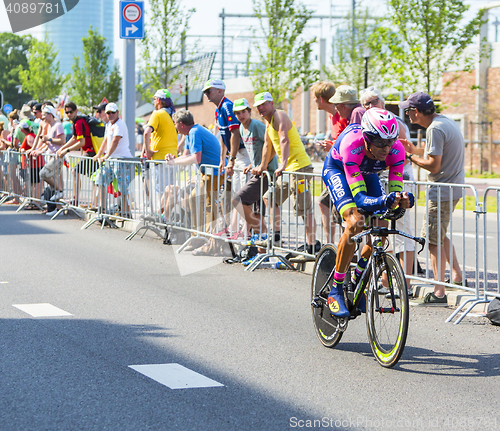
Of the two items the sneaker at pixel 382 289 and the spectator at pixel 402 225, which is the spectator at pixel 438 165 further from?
the sneaker at pixel 382 289

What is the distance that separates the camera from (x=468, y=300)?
6.98 metres

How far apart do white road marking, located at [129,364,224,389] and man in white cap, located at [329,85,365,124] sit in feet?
13.7

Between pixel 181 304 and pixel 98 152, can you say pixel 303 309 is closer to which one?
pixel 181 304

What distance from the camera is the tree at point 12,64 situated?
110 meters

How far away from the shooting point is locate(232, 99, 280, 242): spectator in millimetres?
9922

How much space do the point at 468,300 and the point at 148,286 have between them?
3347 mm

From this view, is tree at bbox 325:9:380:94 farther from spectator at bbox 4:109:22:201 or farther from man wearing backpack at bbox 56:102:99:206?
man wearing backpack at bbox 56:102:99:206

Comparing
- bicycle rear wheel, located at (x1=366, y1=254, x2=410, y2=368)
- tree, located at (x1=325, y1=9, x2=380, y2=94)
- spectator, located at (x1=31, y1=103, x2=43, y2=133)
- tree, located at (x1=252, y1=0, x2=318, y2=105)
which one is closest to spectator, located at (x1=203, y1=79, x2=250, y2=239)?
bicycle rear wheel, located at (x1=366, y1=254, x2=410, y2=368)

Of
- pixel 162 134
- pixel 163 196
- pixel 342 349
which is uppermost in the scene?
pixel 162 134

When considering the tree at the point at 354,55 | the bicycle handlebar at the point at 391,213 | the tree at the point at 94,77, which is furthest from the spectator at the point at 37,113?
the tree at the point at 94,77

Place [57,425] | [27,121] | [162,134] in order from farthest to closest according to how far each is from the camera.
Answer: [27,121] < [162,134] < [57,425]

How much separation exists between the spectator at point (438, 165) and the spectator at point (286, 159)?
1.88 m

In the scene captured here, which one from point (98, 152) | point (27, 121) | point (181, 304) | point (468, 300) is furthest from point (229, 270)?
point (27, 121)

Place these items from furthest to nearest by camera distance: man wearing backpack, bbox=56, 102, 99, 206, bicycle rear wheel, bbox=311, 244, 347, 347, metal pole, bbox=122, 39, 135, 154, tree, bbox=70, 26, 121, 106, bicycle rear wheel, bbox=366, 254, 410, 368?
tree, bbox=70, 26, 121, 106 → metal pole, bbox=122, 39, 135, 154 → man wearing backpack, bbox=56, 102, 99, 206 → bicycle rear wheel, bbox=311, 244, 347, 347 → bicycle rear wheel, bbox=366, 254, 410, 368
